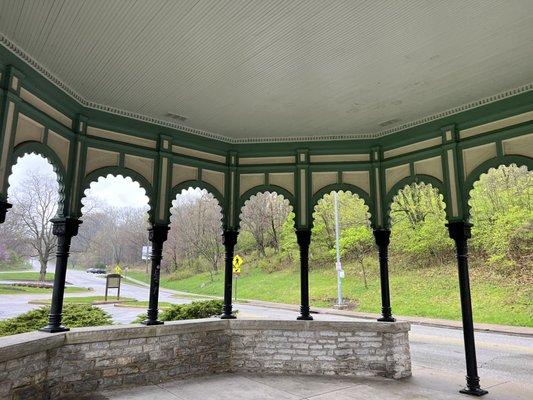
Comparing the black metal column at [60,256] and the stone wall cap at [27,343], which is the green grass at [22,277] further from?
the stone wall cap at [27,343]

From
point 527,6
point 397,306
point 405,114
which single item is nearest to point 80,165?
point 405,114

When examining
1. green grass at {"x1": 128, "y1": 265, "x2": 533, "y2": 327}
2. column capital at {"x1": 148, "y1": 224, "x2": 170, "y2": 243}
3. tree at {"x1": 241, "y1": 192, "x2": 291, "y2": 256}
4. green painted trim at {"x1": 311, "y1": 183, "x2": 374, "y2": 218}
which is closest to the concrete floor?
column capital at {"x1": 148, "y1": 224, "x2": 170, "y2": 243}

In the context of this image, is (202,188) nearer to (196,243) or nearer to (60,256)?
(60,256)

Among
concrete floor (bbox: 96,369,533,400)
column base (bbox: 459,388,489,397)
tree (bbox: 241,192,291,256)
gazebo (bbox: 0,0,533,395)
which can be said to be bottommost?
concrete floor (bbox: 96,369,533,400)

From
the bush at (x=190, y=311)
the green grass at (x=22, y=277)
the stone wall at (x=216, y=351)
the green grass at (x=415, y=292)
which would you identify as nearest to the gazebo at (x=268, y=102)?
the stone wall at (x=216, y=351)

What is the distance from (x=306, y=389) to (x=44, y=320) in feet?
13.7

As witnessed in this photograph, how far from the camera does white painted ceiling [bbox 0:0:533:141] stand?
10.5ft

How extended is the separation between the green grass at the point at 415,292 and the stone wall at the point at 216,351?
984cm

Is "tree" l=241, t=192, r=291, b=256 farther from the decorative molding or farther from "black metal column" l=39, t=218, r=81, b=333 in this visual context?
"black metal column" l=39, t=218, r=81, b=333

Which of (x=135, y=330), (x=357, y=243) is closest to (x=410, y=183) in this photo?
(x=135, y=330)

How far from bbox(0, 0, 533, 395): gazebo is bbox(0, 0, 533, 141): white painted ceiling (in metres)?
0.02

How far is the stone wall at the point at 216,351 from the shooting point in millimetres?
4566

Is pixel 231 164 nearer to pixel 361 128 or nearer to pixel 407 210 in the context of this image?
pixel 361 128

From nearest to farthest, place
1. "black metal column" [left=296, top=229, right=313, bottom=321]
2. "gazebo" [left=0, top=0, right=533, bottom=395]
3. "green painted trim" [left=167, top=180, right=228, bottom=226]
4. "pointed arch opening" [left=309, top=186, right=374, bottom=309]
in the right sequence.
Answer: "gazebo" [left=0, top=0, right=533, bottom=395] < "green painted trim" [left=167, top=180, right=228, bottom=226] < "black metal column" [left=296, top=229, right=313, bottom=321] < "pointed arch opening" [left=309, top=186, right=374, bottom=309]
